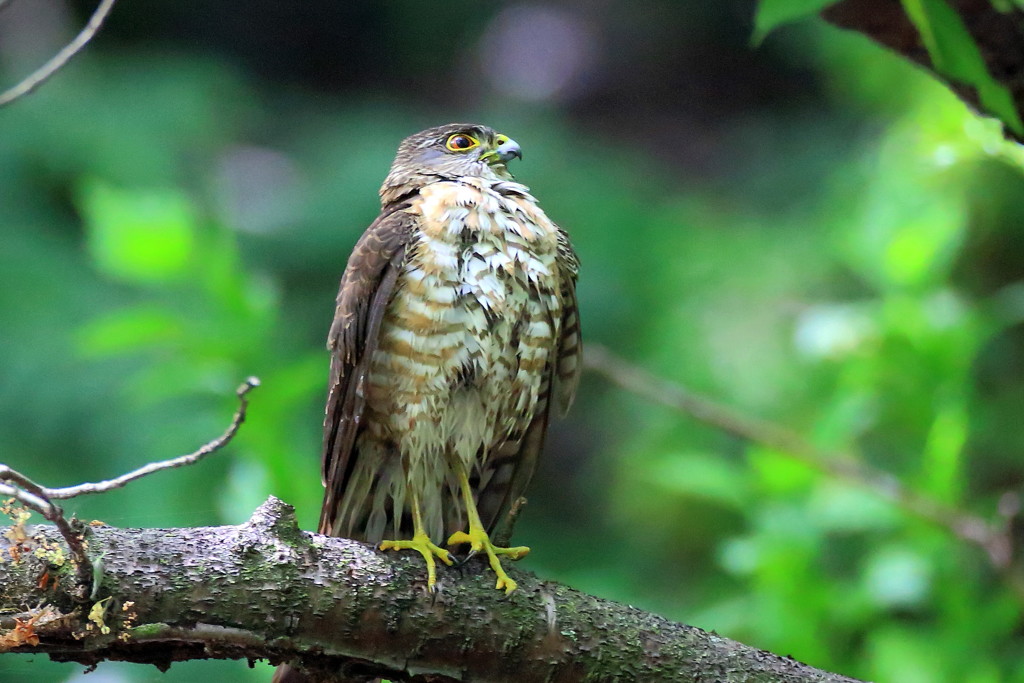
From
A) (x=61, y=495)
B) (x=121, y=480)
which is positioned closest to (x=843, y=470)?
(x=121, y=480)

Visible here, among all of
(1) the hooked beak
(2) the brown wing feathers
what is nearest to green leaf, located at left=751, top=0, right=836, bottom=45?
(2) the brown wing feathers

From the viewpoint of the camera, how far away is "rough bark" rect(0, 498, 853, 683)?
2059 mm

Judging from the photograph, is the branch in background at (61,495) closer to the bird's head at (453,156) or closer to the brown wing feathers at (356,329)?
the brown wing feathers at (356,329)

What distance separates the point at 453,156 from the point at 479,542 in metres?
1.53

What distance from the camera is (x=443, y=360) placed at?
10.0 ft

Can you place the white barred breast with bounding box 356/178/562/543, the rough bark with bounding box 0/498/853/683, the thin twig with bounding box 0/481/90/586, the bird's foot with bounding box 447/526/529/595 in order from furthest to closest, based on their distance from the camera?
the white barred breast with bounding box 356/178/562/543
the bird's foot with bounding box 447/526/529/595
the rough bark with bounding box 0/498/853/683
the thin twig with bounding box 0/481/90/586

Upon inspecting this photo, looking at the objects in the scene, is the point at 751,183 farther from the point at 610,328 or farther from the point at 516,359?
the point at 516,359

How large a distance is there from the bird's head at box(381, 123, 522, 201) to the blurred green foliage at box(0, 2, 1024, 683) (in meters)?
0.84

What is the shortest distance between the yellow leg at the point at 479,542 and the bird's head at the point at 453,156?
1053mm

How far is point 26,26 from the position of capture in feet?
24.6

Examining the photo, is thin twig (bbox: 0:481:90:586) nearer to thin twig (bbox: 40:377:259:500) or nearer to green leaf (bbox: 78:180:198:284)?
thin twig (bbox: 40:377:259:500)

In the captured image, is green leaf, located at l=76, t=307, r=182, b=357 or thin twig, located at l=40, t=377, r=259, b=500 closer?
thin twig, located at l=40, t=377, r=259, b=500

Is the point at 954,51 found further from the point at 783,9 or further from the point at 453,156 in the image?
the point at 453,156

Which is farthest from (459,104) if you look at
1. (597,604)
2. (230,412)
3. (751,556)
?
(597,604)
